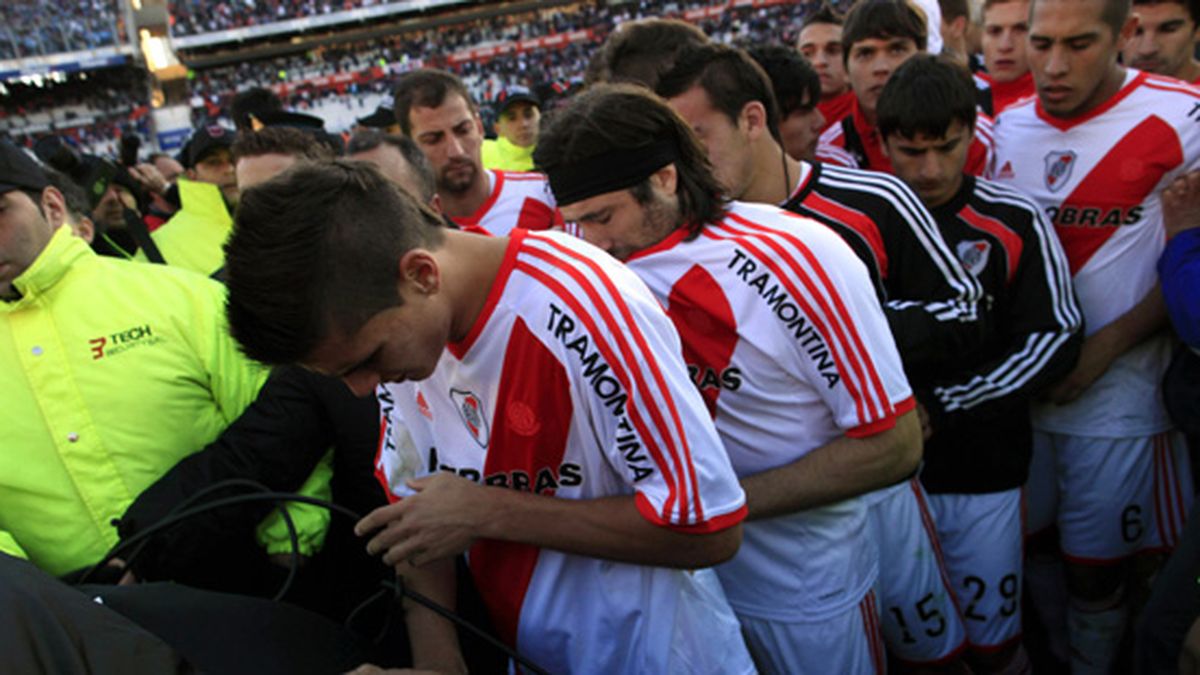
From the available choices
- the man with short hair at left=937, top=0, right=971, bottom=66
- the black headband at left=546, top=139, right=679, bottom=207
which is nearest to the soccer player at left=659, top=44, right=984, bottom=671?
the black headband at left=546, top=139, right=679, bottom=207

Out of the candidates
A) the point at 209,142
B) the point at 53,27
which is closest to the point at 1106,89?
the point at 209,142

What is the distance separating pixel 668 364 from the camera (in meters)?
1.34

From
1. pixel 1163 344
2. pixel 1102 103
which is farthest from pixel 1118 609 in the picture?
pixel 1102 103

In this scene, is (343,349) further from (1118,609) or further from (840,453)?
(1118,609)

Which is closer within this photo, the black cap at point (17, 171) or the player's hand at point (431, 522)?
the player's hand at point (431, 522)

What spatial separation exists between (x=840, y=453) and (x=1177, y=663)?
86cm

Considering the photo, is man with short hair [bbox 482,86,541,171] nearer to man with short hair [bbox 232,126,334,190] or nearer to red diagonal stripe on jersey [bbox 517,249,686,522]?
man with short hair [bbox 232,126,334,190]

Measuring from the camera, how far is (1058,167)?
8.92 ft

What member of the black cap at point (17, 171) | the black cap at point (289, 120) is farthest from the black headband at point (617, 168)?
the black cap at point (289, 120)

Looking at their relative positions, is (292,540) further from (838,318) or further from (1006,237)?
(1006,237)

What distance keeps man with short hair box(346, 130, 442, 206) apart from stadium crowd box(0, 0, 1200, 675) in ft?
0.08

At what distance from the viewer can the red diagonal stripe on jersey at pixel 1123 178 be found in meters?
2.54

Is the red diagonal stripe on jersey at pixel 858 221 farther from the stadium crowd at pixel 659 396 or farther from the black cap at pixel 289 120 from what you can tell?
the black cap at pixel 289 120

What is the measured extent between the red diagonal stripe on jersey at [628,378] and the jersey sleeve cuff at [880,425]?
609 millimetres
